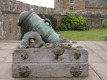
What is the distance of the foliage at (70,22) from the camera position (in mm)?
13562

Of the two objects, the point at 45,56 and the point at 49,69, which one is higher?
the point at 45,56

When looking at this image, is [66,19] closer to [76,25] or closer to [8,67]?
[76,25]

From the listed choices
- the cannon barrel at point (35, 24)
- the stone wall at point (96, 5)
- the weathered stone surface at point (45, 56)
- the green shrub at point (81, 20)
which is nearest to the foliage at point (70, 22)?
the green shrub at point (81, 20)

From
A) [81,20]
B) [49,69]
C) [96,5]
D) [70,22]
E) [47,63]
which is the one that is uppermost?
[96,5]

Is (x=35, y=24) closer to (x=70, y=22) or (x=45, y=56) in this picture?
(x=45, y=56)

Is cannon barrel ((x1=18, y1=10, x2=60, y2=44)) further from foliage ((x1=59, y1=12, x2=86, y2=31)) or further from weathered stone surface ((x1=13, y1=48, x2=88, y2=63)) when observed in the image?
foliage ((x1=59, y1=12, x2=86, y2=31))

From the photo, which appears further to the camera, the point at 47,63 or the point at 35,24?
the point at 35,24

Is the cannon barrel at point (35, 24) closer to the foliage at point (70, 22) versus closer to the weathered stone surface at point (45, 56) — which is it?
the weathered stone surface at point (45, 56)

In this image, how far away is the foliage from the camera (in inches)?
534

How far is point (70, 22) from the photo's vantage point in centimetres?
1378

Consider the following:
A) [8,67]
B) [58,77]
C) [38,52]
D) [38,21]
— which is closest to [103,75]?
[58,77]

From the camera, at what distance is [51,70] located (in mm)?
2705

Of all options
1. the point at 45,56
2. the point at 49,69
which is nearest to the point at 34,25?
the point at 45,56

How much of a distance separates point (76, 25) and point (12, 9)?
7220 mm
